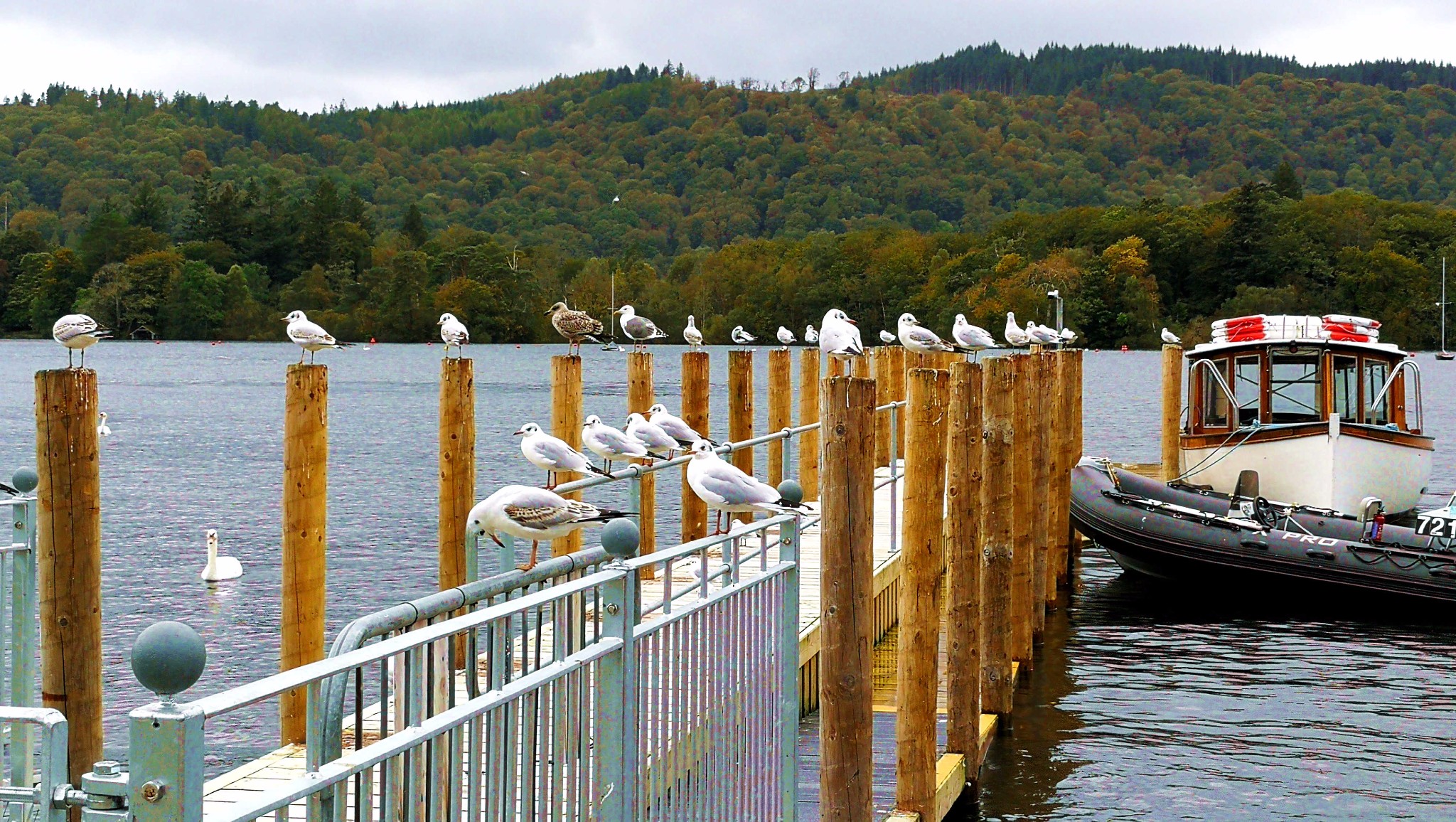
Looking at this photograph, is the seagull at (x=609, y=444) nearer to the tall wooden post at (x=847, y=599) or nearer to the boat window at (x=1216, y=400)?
the tall wooden post at (x=847, y=599)

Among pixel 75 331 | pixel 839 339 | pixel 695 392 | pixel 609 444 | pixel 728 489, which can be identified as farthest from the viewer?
pixel 695 392

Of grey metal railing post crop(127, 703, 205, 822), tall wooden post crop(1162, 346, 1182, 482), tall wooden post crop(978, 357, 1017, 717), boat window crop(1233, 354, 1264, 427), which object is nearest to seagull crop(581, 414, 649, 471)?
tall wooden post crop(978, 357, 1017, 717)

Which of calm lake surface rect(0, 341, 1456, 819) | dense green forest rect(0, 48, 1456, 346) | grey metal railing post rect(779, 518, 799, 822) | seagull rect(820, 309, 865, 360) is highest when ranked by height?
dense green forest rect(0, 48, 1456, 346)

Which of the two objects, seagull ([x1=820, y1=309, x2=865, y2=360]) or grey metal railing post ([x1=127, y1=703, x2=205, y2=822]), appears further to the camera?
seagull ([x1=820, y1=309, x2=865, y2=360])

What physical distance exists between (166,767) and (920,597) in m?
6.87

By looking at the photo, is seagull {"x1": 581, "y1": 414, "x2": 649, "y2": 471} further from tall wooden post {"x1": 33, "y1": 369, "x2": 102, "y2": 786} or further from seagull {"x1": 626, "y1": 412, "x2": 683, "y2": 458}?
tall wooden post {"x1": 33, "y1": 369, "x2": 102, "y2": 786}

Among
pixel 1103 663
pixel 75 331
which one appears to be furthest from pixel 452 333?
pixel 1103 663

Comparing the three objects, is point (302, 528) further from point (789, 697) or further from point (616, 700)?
point (616, 700)

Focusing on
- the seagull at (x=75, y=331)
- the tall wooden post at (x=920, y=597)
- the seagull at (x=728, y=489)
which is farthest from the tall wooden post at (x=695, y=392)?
the seagull at (x=728, y=489)

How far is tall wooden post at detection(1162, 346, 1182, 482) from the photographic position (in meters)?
26.6

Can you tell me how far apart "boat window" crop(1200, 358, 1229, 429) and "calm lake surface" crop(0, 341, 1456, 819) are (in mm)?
2285

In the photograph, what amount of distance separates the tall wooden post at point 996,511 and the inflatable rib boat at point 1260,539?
22.9 feet

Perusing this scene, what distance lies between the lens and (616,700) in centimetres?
445

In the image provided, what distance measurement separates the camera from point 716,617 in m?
5.52
